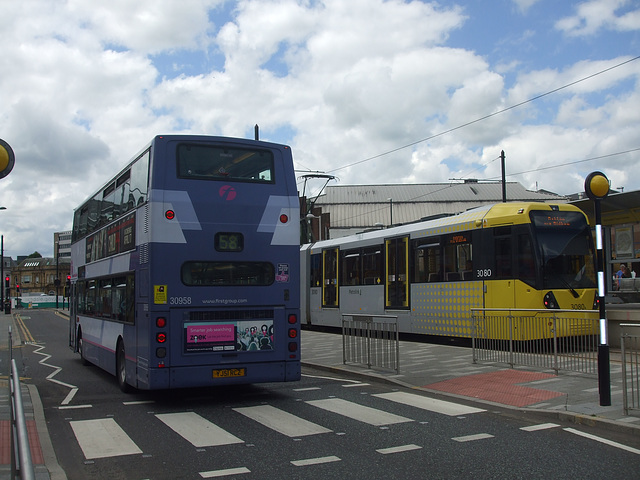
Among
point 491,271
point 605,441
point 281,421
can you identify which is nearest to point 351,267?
point 491,271

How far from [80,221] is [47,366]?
143 inches

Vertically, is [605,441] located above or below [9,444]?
below

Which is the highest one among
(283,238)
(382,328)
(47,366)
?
(283,238)

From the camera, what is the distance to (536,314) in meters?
12.7

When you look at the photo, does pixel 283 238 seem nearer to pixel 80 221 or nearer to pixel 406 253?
pixel 80 221

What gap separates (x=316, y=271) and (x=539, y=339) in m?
13.8

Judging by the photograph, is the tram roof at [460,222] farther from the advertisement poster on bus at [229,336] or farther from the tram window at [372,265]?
the advertisement poster on bus at [229,336]

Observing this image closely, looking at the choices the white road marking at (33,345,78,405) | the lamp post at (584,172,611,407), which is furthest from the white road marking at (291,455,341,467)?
the white road marking at (33,345,78,405)

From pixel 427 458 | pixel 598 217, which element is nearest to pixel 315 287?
pixel 598 217

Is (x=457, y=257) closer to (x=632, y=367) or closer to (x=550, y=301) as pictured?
(x=550, y=301)

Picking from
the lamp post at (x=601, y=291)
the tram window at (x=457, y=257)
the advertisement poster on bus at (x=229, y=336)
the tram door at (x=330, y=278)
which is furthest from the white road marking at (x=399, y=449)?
the tram door at (x=330, y=278)

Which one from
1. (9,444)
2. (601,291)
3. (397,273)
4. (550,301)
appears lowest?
(9,444)

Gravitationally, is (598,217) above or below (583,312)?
above

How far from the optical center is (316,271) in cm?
2512
